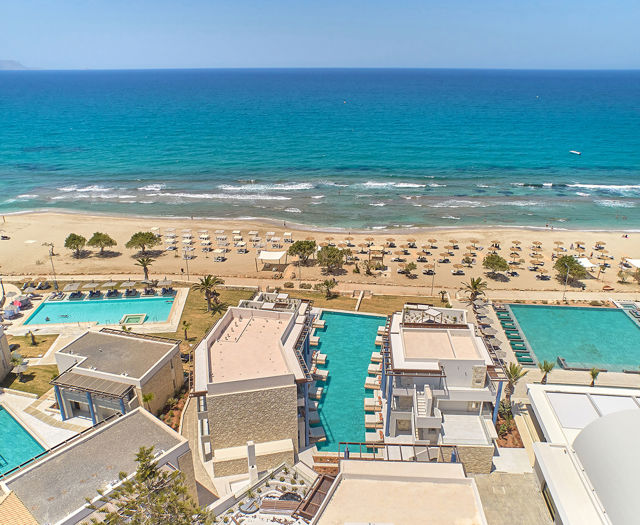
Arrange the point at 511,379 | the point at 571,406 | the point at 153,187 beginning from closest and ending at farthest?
the point at 571,406 → the point at 511,379 → the point at 153,187

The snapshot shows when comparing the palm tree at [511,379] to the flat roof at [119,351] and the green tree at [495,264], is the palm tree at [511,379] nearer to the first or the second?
the flat roof at [119,351]

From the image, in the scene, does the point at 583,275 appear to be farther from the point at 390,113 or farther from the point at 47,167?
the point at 390,113

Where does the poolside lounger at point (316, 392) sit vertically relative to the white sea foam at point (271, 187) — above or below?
below

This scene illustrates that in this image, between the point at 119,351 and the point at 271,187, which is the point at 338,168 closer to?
the point at 271,187

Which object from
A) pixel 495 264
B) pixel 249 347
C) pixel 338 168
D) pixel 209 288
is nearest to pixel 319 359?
pixel 249 347

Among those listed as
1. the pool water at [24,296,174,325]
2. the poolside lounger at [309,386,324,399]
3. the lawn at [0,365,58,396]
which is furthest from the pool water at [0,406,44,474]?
the poolside lounger at [309,386,324,399]

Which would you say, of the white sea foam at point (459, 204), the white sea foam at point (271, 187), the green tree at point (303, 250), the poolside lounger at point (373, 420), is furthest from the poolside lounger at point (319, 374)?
the white sea foam at point (271, 187)

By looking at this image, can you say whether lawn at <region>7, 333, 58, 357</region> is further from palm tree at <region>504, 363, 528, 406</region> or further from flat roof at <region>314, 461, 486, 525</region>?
palm tree at <region>504, 363, 528, 406</region>
